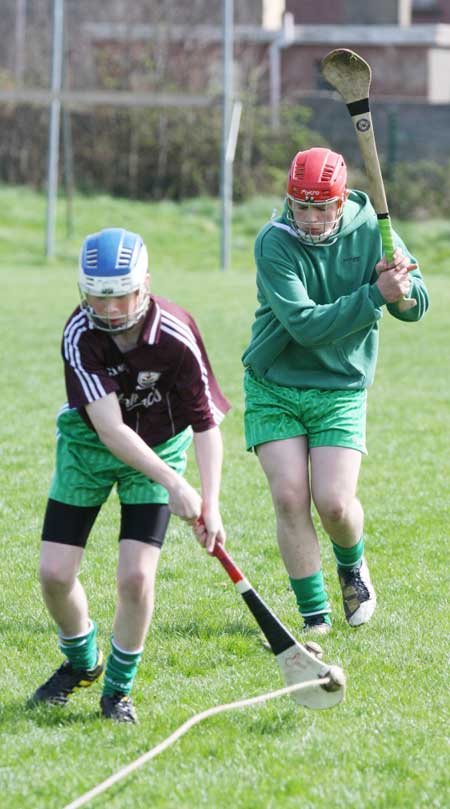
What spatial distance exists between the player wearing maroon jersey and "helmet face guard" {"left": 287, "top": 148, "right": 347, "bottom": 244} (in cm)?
89

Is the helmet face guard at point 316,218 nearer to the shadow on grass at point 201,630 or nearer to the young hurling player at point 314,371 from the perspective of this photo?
the young hurling player at point 314,371

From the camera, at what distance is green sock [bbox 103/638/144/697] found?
4.09 meters

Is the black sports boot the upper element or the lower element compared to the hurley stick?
lower

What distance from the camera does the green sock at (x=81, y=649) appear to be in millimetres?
4238

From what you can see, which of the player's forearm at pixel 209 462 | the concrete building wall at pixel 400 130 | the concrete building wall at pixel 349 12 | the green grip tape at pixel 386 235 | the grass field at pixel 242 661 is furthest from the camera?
the concrete building wall at pixel 349 12

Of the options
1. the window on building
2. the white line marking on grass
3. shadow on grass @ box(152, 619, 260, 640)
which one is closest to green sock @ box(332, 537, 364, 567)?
shadow on grass @ box(152, 619, 260, 640)

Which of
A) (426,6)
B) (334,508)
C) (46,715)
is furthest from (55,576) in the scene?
(426,6)

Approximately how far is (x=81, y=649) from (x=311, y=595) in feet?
3.71

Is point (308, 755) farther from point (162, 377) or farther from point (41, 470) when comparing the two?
point (41, 470)

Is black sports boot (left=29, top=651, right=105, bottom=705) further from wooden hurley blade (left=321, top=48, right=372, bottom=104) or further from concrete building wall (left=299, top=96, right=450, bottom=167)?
concrete building wall (left=299, top=96, right=450, bottom=167)

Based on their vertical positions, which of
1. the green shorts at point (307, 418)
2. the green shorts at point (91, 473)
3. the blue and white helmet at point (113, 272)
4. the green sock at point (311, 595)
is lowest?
the green sock at point (311, 595)

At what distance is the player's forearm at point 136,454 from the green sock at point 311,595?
4.38 feet

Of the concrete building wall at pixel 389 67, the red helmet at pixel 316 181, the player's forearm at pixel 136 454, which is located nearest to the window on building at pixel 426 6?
the concrete building wall at pixel 389 67

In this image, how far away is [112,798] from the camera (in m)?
3.53
